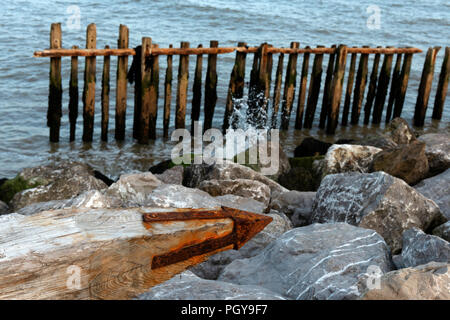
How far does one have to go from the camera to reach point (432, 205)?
232 inches

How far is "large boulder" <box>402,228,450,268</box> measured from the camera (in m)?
4.29

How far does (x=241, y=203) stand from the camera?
6.25 metres

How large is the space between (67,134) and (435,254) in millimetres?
9513

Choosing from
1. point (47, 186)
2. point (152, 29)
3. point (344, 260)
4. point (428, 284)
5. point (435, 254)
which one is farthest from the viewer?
point (152, 29)

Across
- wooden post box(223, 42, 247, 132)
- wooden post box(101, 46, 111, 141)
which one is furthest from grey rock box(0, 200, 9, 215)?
wooden post box(223, 42, 247, 132)

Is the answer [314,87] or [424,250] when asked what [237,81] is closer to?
[314,87]

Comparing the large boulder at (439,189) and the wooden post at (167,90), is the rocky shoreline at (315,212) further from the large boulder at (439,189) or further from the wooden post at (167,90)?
the wooden post at (167,90)

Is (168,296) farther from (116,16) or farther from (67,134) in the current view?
(116,16)

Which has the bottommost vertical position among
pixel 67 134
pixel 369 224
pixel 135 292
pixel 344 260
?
pixel 67 134

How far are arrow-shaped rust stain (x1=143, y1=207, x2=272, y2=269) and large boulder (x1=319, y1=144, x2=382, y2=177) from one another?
566cm

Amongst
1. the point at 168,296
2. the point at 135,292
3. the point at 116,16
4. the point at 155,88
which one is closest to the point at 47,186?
the point at 155,88

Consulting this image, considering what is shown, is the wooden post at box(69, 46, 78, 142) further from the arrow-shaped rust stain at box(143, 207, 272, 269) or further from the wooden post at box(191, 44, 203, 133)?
the arrow-shaped rust stain at box(143, 207, 272, 269)

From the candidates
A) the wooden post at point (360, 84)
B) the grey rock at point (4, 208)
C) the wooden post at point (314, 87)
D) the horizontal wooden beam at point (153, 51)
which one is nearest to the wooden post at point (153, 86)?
the horizontal wooden beam at point (153, 51)

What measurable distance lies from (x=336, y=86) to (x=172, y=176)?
5.66 meters
